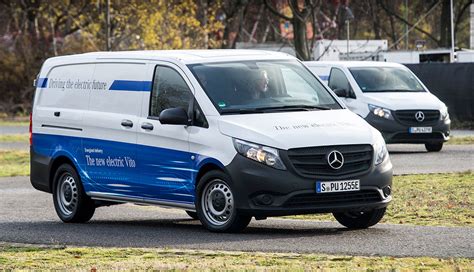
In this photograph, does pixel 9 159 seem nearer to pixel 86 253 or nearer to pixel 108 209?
pixel 108 209

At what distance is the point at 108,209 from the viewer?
17406 millimetres

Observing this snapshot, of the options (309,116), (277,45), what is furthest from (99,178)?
(277,45)

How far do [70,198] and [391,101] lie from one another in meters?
11.7

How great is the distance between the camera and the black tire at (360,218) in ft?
43.7

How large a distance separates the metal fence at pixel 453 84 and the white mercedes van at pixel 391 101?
30.9 ft

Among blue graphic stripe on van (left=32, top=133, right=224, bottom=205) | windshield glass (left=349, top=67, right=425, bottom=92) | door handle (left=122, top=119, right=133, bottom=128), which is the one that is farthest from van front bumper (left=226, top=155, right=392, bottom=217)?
windshield glass (left=349, top=67, right=425, bottom=92)

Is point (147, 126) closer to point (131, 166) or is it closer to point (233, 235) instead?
point (131, 166)

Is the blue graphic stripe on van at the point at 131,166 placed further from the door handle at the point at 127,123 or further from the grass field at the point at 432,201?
the grass field at the point at 432,201

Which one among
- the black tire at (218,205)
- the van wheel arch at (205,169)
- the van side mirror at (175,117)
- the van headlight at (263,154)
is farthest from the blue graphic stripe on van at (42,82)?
the van headlight at (263,154)

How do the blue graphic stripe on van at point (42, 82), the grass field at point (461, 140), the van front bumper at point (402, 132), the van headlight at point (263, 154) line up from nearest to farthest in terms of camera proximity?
the van headlight at point (263, 154) → the blue graphic stripe on van at point (42, 82) → the van front bumper at point (402, 132) → the grass field at point (461, 140)

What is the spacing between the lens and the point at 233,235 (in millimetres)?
12820

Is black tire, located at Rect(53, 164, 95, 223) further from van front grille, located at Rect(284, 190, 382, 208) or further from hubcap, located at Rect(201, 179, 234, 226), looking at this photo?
van front grille, located at Rect(284, 190, 382, 208)

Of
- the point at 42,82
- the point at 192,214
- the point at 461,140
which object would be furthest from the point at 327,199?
the point at 461,140

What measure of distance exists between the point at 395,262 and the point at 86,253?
2.84 metres
